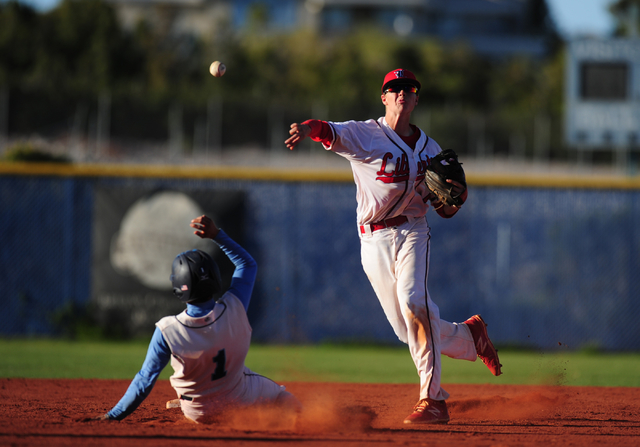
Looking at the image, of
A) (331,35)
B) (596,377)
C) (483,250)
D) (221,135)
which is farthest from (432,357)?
(331,35)

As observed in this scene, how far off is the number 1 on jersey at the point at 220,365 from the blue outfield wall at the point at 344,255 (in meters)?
6.10

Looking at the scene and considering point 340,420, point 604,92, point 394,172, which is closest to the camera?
point 340,420

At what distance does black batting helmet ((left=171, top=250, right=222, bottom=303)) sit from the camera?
11.4ft

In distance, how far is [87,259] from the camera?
9.76 m

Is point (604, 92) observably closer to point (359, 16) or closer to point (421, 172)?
point (421, 172)

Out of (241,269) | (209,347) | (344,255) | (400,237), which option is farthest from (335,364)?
(209,347)

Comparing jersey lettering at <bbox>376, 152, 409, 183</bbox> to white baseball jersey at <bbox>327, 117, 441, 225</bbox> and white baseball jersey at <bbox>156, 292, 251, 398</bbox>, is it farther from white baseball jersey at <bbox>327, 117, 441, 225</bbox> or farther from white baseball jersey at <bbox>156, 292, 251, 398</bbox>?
white baseball jersey at <bbox>156, 292, 251, 398</bbox>

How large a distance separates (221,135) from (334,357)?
17.4m

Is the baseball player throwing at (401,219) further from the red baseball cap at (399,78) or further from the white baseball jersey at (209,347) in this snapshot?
the white baseball jersey at (209,347)

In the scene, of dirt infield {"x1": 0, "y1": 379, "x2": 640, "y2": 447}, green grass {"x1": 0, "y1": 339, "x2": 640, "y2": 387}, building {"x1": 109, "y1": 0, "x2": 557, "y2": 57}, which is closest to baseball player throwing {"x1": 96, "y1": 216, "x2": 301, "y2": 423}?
dirt infield {"x1": 0, "y1": 379, "x2": 640, "y2": 447}

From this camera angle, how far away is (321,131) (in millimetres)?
4246

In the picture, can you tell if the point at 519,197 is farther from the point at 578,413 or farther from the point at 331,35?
the point at 331,35

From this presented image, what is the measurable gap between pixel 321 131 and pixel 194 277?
128 cm

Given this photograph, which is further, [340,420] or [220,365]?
[340,420]
